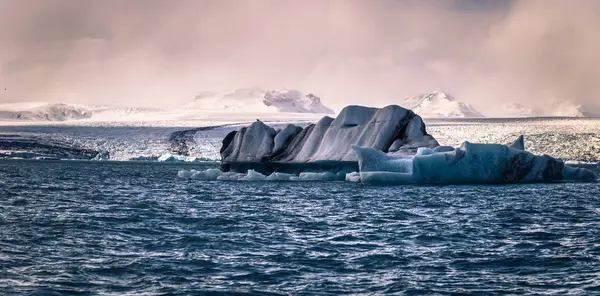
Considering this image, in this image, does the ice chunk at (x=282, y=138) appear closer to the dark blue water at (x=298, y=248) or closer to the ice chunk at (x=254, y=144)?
the ice chunk at (x=254, y=144)

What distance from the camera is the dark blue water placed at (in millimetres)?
10930

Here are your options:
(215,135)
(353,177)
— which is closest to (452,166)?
(353,177)

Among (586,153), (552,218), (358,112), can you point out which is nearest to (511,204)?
(552,218)

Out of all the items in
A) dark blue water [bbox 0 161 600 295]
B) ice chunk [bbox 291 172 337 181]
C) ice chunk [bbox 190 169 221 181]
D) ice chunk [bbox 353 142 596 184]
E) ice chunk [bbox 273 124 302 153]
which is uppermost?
ice chunk [bbox 273 124 302 153]

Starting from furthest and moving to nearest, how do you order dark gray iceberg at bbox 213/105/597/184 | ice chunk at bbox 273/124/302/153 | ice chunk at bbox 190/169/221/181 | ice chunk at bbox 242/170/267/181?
1. ice chunk at bbox 190/169/221/181
2. ice chunk at bbox 273/124/302/153
3. ice chunk at bbox 242/170/267/181
4. dark gray iceberg at bbox 213/105/597/184

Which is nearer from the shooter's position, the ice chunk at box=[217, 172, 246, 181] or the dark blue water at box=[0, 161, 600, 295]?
the dark blue water at box=[0, 161, 600, 295]

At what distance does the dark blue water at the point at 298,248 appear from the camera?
10930 mm

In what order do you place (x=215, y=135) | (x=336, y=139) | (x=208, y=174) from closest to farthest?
(x=336, y=139)
(x=208, y=174)
(x=215, y=135)

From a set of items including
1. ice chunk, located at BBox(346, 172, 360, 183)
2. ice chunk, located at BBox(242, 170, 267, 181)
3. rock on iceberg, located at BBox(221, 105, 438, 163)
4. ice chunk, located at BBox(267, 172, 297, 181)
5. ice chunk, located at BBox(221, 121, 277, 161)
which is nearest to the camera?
ice chunk, located at BBox(346, 172, 360, 183)

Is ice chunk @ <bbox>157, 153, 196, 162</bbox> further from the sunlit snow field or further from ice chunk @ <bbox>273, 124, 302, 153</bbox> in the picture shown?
ice chunk @ <bbox>273, 124, 302, 153</bbox>

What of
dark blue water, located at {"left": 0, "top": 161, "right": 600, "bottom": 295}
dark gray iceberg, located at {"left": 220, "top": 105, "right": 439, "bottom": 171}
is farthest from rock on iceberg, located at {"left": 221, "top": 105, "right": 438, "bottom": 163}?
dark blue water, located at {"left": 0, "top": 161, "right": 600, "bottom": 295}

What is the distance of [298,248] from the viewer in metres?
14.3

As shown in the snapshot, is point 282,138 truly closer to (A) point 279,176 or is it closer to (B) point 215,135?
(A) point 279,176

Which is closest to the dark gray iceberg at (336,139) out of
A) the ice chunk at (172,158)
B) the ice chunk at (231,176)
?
the ice chunk at (231,176)
